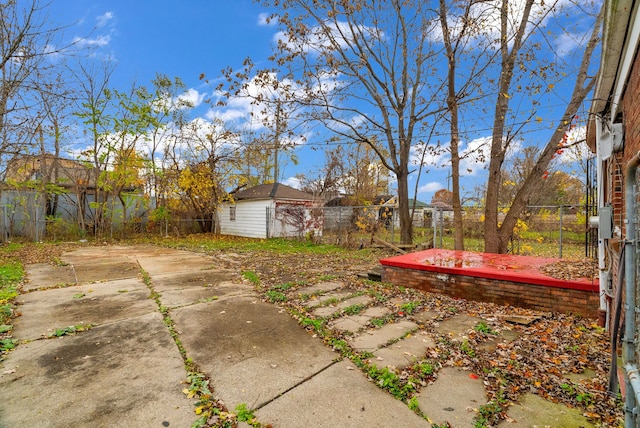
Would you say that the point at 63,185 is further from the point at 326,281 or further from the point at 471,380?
the point at 471,380

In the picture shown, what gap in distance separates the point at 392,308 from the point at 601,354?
2.18m

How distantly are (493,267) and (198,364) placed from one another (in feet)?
15.5

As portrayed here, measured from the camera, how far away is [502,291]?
15.2ft

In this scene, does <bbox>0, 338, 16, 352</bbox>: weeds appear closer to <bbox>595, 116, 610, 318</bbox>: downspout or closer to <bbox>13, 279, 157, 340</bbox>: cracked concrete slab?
<bbox>13, 279, 157, 340</bbox>: cracked concrete slab

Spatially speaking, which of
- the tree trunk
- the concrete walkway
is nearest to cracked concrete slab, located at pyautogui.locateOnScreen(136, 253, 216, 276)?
the concrete walkway

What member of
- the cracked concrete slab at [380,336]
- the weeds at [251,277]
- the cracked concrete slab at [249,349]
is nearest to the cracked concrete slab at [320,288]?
the cracked concrete slab at [249,349]

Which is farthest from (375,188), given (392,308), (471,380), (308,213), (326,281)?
(471,380)

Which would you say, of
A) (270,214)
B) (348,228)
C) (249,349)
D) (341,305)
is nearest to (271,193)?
(270,214)

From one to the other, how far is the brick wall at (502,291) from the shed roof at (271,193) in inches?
413

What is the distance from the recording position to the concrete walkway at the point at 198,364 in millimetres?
2088

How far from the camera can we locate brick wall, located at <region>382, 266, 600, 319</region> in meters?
4.05

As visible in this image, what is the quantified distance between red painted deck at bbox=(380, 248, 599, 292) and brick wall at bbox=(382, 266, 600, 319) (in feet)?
0.22

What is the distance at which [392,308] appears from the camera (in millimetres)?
4328

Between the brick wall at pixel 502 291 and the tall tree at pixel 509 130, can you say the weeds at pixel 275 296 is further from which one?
the tall tree at pixel 509 130
